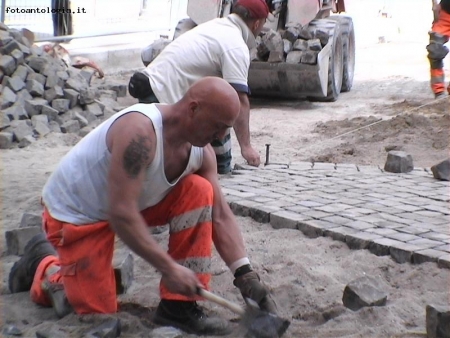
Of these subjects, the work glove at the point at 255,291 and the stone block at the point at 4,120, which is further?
the stone block at the point at 4,120

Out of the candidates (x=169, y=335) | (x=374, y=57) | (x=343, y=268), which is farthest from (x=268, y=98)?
(x=169, y=335)

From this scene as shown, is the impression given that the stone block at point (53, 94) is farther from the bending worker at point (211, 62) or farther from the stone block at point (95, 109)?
the bending worker at point (211, 62)

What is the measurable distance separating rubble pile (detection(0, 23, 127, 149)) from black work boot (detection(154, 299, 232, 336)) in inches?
192

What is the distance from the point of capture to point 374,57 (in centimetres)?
1738

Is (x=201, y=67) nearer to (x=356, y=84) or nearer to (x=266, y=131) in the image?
(x=266, y=131)

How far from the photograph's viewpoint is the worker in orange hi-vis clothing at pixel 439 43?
414 inches

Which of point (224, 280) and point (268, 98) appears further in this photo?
point (268, 98)

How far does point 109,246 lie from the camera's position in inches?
136

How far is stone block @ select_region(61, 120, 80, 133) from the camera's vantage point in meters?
8.66

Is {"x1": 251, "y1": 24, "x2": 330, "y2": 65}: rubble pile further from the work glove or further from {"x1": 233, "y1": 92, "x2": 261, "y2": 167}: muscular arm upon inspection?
the work glove

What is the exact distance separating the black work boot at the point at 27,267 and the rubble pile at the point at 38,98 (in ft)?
13.5

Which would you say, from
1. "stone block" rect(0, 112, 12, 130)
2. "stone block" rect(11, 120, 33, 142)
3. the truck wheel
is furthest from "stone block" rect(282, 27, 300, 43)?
"stone block" rect(0, 112, 12, 130)

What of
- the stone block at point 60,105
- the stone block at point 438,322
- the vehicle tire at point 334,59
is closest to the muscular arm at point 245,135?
the stone block at point 438,322

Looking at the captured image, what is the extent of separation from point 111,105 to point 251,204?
5.16 m
